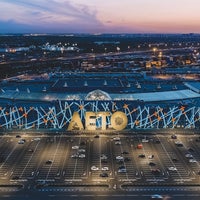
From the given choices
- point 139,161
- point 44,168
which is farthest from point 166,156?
point 44,168

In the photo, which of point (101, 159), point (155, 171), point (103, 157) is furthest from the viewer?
point (103, 157)

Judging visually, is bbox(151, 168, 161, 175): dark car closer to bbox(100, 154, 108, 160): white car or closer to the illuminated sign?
bbox(100, 154, 108, 160): white car

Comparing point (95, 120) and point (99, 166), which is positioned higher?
point (95, 120)

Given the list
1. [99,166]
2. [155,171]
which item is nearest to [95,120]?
[99,166]

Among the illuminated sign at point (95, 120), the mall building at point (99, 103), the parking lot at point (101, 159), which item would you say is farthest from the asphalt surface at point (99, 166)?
the mall building at point (99, 103)

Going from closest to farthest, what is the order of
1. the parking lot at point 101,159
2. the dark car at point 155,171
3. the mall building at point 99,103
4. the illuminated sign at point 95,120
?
the parking lot at point 101,159 → the dark car at point 155,171 → the illuminated sign at point 95,120 → the mall building at point 99,103

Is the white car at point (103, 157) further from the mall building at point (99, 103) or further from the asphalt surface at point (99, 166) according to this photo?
the mall building at point (99, 103)

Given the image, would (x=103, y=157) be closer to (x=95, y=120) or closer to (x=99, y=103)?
(x=95, y=120)

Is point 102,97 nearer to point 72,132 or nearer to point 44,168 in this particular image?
point 72,132
